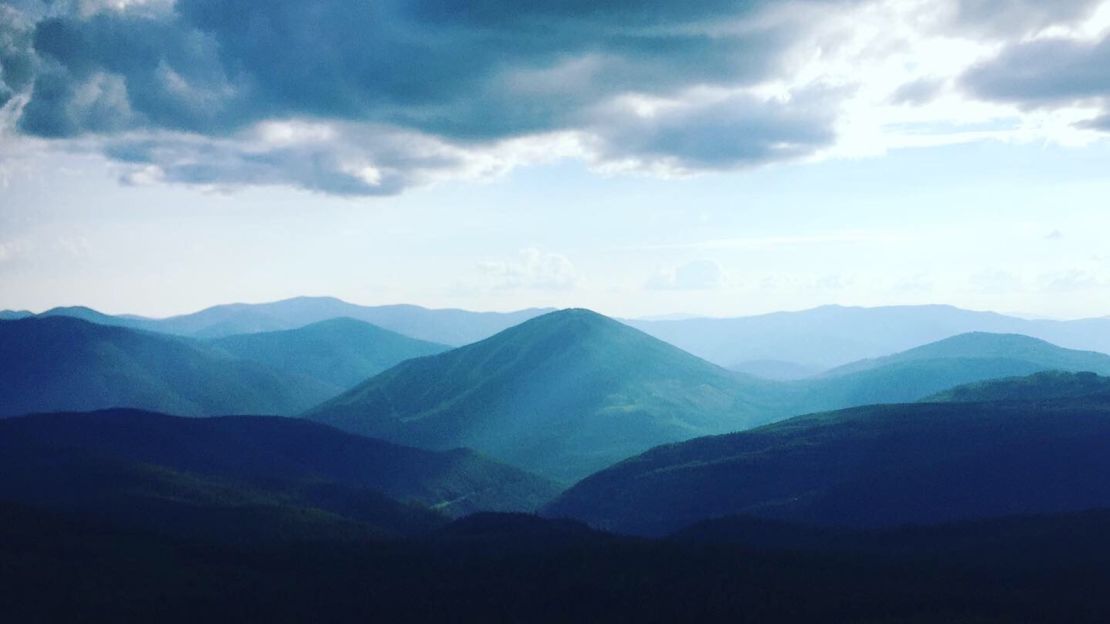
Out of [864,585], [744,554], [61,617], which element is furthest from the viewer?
[744,554]

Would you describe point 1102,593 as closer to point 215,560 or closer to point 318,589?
point 318,589

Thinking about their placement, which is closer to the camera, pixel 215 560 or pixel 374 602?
pixel 374 602

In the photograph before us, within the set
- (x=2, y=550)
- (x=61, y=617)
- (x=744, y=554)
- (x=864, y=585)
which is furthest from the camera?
(x=744, y=554)

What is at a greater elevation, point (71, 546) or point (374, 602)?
point (71, 546)

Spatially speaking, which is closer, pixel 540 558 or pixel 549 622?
pixel 549 622

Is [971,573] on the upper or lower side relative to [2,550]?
lower

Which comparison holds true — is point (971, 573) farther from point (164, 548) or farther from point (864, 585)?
point (164, 548)

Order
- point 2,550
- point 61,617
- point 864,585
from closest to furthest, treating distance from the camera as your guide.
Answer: point 61,617, point 864,585, point 2,550

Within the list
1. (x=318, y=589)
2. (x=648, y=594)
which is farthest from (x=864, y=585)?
(x=318, y=589)

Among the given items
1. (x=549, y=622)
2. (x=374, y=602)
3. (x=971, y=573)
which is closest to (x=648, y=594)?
(x=549, y=622)
